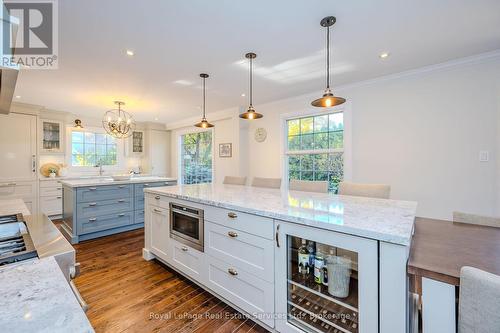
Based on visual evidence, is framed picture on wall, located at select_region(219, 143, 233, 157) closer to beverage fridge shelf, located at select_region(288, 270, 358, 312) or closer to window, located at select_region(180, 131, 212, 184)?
window, located at select_region(180, 131, 212, 184)

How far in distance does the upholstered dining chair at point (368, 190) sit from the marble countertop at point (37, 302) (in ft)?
7.34

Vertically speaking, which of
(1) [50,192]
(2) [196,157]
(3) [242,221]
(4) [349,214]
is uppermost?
(2) [196,157]

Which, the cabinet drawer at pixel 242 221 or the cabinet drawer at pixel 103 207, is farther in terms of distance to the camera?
the cabinet drawer at pixel 103 207

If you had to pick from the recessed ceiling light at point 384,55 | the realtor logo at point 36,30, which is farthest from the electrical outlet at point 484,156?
the realtor logo at point 36,30

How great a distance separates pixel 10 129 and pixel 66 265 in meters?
5.22

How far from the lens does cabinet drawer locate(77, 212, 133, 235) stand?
338 cm

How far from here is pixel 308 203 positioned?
70.1 inches

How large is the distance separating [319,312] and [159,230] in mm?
1850

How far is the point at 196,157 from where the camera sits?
6.13 meters

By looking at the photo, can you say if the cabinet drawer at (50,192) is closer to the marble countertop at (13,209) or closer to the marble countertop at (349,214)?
the marble countertop at (13,209)

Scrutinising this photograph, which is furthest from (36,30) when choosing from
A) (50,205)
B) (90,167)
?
(90,167)

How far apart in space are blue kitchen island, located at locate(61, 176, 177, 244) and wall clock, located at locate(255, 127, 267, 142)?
2150 mm

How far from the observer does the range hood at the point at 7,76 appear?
26.6 inches

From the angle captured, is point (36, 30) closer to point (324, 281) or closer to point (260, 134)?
point (324, 281)
